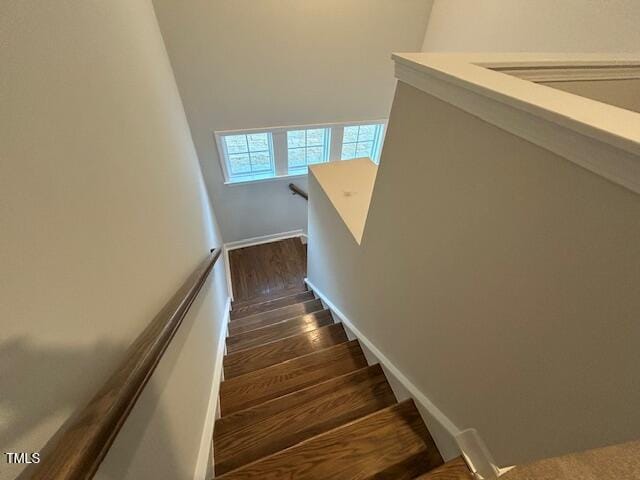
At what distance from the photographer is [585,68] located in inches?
32.3

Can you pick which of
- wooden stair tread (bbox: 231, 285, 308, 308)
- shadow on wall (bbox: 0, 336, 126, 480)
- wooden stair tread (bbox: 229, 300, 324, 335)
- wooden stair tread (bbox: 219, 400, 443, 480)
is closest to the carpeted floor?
shadow on wall (bbox: 0, 336, 126, 480)

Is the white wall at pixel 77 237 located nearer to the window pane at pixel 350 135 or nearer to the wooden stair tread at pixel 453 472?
the wooden stair tread at pixel 453 472

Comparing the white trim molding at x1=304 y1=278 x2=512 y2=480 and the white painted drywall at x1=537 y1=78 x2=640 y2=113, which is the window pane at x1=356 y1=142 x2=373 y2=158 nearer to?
the white trim molding at x1=304 y1=278 x2=512 y2=480

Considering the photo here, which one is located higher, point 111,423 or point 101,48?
point 101,48

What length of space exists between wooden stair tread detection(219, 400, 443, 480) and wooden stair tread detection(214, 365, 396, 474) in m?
0.23

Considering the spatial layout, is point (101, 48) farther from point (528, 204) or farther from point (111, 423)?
point (528, 204)

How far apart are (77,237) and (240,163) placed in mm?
3063

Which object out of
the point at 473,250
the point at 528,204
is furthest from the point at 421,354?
the point at 528,204

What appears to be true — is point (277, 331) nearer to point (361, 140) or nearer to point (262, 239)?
point (262, 239)

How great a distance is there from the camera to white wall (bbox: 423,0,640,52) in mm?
1413

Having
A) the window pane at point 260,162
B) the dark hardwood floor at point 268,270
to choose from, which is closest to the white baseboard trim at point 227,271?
Answer: the dark hardwood floor at point 268,270

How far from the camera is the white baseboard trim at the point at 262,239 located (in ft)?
13.8

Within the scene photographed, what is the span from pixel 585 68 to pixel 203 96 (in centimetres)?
280

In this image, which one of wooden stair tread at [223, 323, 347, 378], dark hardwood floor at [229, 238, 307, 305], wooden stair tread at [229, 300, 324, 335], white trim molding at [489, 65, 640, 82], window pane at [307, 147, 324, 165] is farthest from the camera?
dark hardwood floor at [229, 238, 307, 305]
